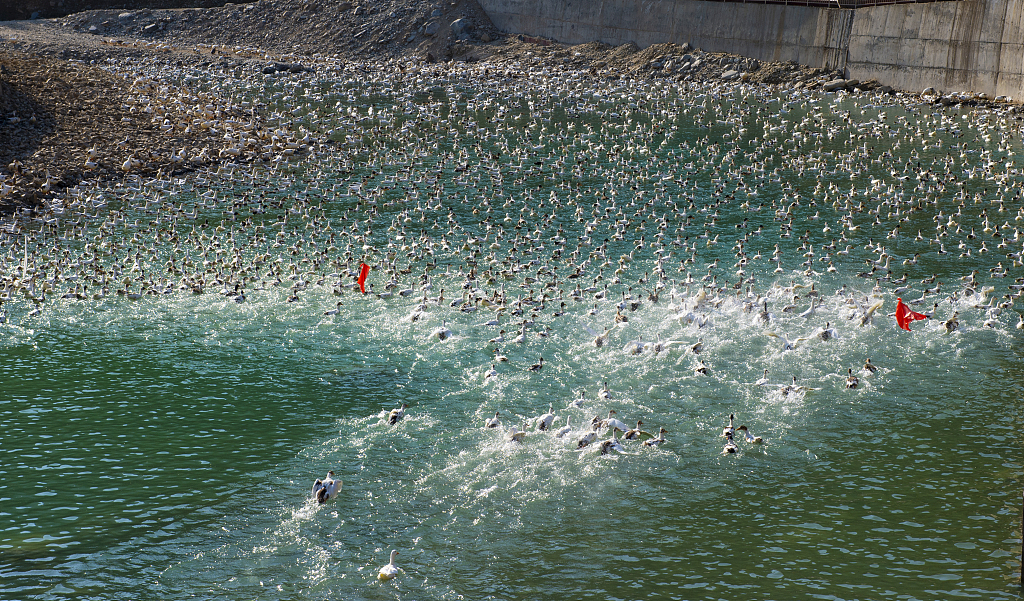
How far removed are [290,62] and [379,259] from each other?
149 ft

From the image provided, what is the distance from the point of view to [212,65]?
198ft

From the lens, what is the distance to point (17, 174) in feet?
97.7

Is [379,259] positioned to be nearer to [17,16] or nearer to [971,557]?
[971,557]

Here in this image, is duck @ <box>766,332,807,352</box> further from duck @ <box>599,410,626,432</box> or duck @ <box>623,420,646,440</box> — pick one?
duck @ <box>599,410,626,432</box>

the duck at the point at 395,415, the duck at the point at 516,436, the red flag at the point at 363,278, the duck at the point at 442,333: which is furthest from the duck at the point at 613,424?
the red flag at the point at 363,278

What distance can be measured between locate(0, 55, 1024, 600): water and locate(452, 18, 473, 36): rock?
41.1 metres

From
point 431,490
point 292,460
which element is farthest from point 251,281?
point 431,490

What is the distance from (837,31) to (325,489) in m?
49.2

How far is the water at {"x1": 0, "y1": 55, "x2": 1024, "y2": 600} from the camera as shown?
466 inches

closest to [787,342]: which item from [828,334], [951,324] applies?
[828,334]

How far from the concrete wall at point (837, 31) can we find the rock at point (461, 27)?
2858mm

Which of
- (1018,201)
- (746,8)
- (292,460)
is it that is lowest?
(292,460)

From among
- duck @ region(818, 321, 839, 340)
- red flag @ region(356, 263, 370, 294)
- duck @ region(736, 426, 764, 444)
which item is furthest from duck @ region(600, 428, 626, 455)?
red flag @ region(356, 263, 370, 294)

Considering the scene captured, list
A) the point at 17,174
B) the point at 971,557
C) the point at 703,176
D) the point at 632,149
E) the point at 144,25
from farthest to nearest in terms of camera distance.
A: 1. the point at 144,25
2. the point at 632,149
3. the point at 703,176
4. the point at 17,174
5. the point at 971,557
